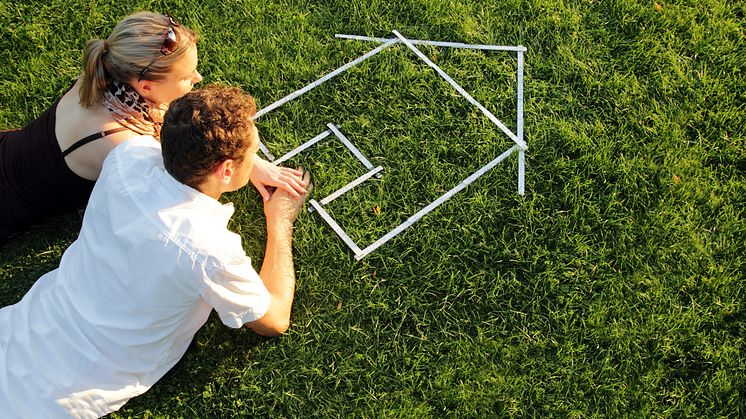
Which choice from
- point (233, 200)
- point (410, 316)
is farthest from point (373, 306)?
point (233, 200)

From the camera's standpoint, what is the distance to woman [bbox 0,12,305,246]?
364 cm

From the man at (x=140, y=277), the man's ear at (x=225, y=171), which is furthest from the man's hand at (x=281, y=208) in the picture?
the man's ear at (x=225, y=171)

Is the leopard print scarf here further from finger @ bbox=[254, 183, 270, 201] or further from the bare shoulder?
finger @ bbox=[254, 183, 270, 201]

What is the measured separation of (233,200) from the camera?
4648 millimetres

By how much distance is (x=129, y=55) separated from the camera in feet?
11.8

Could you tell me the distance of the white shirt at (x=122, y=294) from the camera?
10.1ft

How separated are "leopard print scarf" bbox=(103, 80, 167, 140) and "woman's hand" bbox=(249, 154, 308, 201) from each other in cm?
76

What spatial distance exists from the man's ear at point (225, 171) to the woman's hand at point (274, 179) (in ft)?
3.75

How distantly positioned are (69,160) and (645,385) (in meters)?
3.91

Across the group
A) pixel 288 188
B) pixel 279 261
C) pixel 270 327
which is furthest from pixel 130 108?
pixel 270 327

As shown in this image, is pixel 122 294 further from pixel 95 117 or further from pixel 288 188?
pixel 288 188

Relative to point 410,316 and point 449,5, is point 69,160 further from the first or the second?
point 449,5

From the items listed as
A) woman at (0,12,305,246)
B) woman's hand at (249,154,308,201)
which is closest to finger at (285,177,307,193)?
woman's hand at (249,154,308,201)

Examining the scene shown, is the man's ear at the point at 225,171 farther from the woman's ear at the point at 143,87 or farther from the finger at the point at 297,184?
the finger at the point at 297,184
